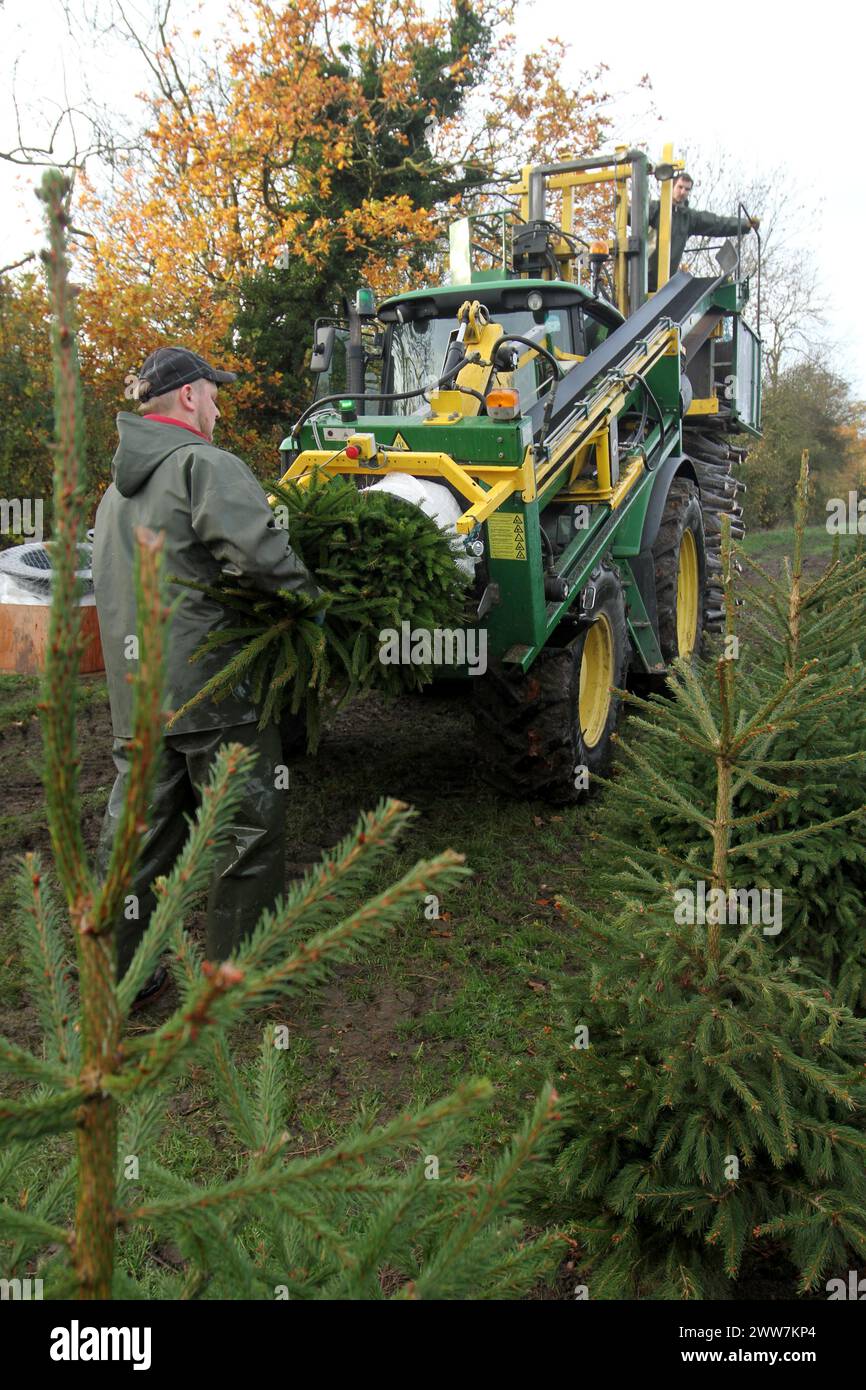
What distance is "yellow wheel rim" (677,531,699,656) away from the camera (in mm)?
7711

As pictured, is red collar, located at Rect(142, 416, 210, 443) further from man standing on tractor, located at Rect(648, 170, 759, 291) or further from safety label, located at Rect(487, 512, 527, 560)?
man standing on tractor, located at Rect(648, 170, 759, 291)

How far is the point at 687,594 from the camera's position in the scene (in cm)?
792

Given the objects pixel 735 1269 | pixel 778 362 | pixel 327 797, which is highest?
pixel 778 362

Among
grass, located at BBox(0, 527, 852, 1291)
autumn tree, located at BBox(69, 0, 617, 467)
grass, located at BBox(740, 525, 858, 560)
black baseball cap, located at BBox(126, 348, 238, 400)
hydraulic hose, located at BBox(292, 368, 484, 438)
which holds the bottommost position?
grass, located at BBox(0, 527, 852, 1291)

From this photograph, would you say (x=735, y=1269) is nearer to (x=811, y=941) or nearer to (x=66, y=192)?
(x=811, y=941)

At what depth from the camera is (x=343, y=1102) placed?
3.32m

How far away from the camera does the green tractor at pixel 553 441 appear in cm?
484

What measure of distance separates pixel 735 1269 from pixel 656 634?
191 inches
